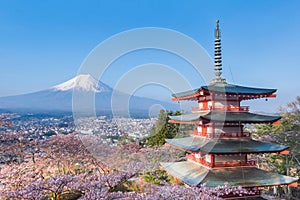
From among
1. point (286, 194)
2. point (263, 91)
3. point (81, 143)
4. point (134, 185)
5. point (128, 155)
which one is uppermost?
point (263, 91)

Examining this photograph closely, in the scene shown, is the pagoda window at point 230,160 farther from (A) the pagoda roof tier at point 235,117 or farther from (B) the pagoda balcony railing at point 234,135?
(A) the pagoda roof tier at point 235,117

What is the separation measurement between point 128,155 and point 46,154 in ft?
20.4

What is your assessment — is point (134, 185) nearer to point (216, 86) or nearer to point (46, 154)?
point (46, 154)

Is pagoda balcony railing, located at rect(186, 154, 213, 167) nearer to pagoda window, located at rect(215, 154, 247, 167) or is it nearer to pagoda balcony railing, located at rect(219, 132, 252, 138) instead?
pagoda window, located at rect(215, 154, 247, 167)

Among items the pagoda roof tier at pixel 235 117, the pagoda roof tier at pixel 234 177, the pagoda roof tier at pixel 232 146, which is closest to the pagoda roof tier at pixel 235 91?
the pagoda roof tier at pixel 235 117

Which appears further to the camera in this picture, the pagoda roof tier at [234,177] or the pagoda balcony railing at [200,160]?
the pagoda balcony railing at [200,160]

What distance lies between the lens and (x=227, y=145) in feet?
31.2

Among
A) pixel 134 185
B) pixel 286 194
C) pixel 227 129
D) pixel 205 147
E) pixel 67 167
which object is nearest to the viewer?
pixel 205 147

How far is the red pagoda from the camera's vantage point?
9039mm

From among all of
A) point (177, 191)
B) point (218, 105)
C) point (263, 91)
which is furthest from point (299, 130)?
point (177, 191)

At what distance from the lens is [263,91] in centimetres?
1025

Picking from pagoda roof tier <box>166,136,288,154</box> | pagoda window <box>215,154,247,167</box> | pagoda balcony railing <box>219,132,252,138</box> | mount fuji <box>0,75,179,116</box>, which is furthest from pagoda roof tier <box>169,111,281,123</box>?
mount fuji <box>0,75,179,116</box>

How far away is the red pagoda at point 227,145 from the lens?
904cm

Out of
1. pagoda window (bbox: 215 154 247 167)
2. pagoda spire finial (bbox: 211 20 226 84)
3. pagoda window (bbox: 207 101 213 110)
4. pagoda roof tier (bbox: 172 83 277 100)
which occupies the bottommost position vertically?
pagoda window (bbox: 215 154 247 167)
